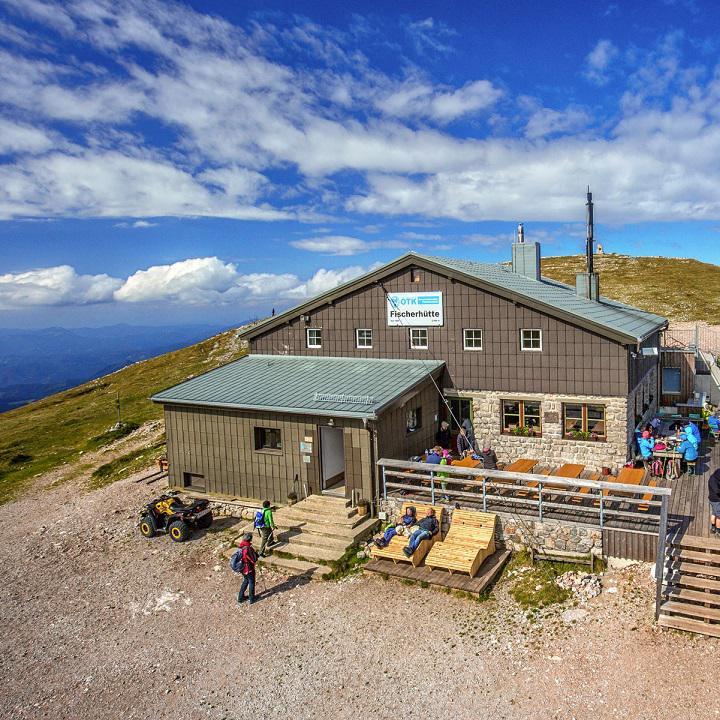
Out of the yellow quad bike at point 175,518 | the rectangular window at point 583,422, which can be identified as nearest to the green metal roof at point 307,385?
the yellow quad bike at point 175,518

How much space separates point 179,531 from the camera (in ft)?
59.9

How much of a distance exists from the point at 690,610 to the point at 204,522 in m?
14.3

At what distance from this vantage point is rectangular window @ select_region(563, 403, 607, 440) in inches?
755

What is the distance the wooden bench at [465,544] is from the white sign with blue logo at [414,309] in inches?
326

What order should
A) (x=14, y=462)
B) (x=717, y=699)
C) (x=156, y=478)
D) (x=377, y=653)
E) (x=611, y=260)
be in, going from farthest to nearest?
(x=611, y=260)
(x=14, y=462)
(x=156, y=478)
(x=377, y=653)
(x=717, y=699)

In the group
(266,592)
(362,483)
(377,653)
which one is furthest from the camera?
(362,483)

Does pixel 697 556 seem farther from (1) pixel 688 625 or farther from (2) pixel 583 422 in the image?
(2) pixel 583 422

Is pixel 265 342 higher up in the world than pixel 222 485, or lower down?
higher up

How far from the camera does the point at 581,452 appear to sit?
63.8ft

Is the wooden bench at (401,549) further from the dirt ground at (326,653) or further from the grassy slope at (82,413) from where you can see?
the grassy slope at (82,413)

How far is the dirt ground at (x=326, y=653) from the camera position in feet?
34.5

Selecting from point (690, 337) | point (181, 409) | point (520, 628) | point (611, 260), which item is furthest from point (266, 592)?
point (611, 260)

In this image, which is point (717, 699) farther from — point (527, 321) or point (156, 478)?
point (156, 478)

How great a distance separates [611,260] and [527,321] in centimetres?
8735
